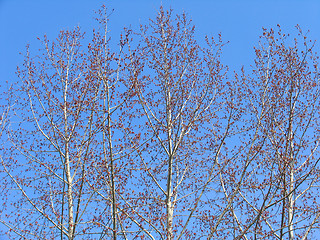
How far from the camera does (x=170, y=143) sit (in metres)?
8.02

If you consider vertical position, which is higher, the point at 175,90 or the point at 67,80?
the point at 67,80

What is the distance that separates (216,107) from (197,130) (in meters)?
0.81

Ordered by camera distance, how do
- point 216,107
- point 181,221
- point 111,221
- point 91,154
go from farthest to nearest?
point 216,107
point 91,154
point 181,221
point 111,221

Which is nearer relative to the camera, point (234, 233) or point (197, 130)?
point (234, 233)

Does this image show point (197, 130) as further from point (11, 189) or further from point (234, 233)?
point (11, 189)

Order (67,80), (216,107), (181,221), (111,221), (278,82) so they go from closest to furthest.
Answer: (111,221) → (278,82) → (181,221) → (216,107) → (67,80)

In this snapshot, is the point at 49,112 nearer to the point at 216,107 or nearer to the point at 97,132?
the point at 97,132

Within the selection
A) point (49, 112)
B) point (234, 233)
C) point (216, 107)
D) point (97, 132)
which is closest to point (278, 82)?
point (216, 107)

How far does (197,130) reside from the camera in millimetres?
8617

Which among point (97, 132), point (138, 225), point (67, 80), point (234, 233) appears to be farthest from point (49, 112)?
point (234, 233)

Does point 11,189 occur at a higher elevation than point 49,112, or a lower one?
lower

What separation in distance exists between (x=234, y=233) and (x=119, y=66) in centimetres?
419

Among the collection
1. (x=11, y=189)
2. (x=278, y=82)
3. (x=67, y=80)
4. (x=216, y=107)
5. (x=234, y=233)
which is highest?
(x=67, y=80)

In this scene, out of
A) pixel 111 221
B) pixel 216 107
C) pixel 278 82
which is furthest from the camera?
pixel 216 107
